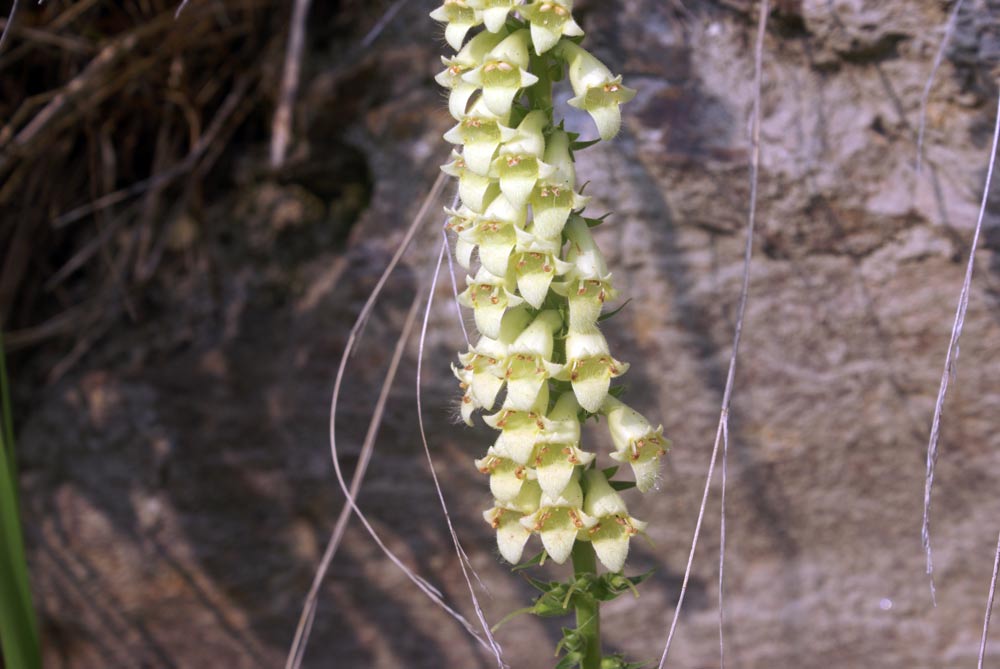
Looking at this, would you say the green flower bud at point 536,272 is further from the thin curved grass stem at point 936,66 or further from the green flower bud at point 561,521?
the thin curved grass stem at point 936,66

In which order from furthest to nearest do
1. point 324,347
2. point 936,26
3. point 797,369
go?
point 324,347, point 797,369, point 936,26

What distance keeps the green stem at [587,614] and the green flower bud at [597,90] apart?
48 centimetres

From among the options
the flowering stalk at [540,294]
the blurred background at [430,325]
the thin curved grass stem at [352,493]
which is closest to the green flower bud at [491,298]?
the flowering stalk at [540,294]

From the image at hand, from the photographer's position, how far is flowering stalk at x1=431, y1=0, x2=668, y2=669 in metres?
0.95

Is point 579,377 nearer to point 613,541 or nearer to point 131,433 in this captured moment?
point 613,541

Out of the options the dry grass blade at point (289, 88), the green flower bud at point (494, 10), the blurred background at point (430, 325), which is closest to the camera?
the green flower bud at point (494, 10)

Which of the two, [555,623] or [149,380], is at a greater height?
[149,380]

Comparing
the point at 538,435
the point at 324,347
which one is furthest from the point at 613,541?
the point at 324,347

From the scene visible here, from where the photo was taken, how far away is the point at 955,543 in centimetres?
178

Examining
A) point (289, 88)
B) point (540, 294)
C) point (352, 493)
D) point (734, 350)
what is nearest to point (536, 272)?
point (540, 294)

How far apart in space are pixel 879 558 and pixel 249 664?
137cm

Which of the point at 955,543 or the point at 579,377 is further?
the point at 955,543

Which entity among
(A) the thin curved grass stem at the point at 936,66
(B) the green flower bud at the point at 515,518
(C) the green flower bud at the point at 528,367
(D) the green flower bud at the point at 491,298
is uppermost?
(A) the thin curved grass stem at the point at 936,66

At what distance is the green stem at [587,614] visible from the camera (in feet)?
3.44
